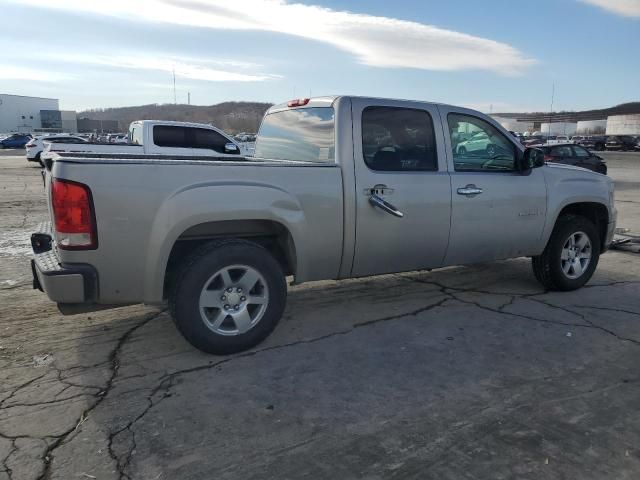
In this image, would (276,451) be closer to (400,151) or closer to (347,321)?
(347,321)

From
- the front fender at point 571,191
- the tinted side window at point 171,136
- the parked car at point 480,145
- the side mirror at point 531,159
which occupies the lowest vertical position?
the front fender at point 571,191

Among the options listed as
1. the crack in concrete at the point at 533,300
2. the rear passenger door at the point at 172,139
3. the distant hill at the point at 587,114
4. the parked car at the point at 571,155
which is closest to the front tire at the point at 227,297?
the crack in concrete at the point at 533,300

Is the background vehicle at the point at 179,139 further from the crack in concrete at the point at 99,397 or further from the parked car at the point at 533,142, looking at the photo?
the parked car at the point at 533,142

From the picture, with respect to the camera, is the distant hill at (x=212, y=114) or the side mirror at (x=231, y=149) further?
the distant hill at (x=212, y=114)

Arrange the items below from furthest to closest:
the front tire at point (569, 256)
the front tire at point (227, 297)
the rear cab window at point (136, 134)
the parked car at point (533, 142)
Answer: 1. the parked car at point (533, 142)
2. the rear cab window at point (136, 134)
3. the front tire at point (569, 256)
4. the front tire at point (227, 297)

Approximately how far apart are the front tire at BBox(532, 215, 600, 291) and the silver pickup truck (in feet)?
0.05

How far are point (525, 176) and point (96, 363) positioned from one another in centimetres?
432

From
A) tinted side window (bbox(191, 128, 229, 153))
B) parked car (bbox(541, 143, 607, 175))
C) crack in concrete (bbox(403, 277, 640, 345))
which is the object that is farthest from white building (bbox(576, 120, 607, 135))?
crack in concrete (bbox(403, 277, 640, 345))

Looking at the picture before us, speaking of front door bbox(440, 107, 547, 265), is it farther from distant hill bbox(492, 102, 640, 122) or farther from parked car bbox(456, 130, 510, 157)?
distant hill bbox(492, 102, 640, 122)

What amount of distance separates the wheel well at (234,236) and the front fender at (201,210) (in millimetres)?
190

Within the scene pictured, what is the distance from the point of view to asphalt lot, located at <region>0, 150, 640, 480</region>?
276cm

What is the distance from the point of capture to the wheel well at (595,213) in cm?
596

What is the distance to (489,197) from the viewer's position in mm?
5098

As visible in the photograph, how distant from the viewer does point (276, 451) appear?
9.30 ft
